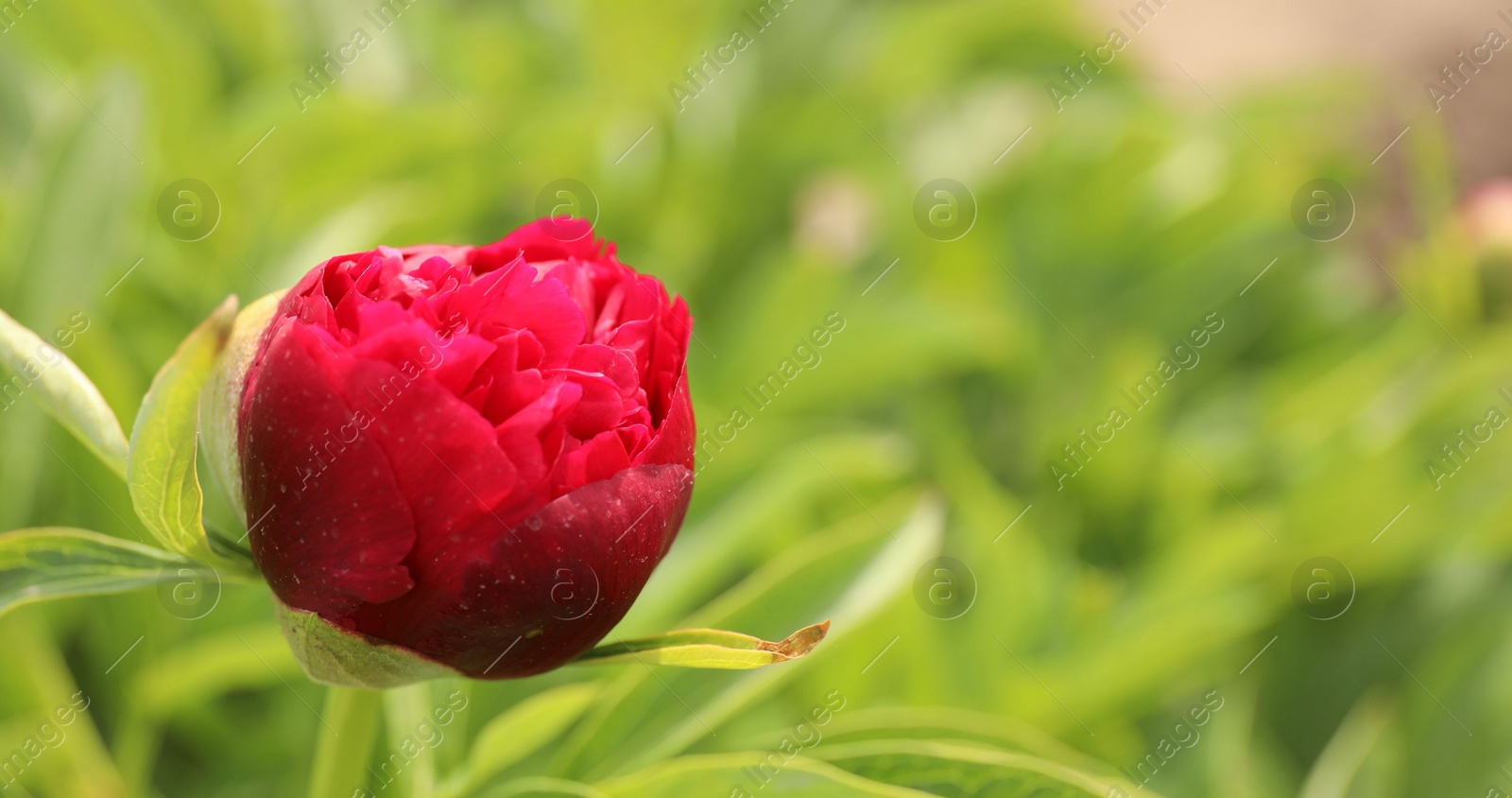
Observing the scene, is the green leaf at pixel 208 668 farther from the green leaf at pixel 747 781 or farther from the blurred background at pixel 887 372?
the green leaf at pixel 747 781

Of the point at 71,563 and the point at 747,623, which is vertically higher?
the point at 71,563

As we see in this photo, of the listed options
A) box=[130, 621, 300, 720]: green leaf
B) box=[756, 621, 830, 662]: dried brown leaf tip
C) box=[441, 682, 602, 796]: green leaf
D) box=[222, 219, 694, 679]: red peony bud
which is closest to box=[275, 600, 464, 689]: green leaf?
box=[222, 219, 694, 679]: red peony bud

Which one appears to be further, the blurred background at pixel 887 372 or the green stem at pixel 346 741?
the blurred background at pixel 887 372

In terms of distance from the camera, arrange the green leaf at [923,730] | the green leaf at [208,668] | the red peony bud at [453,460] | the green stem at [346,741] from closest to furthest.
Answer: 1. the red peony bud at [453,460]
2. the green stem at [346,741]
3. the green leaf at [923,730]
4. the green leaf at [208,668]

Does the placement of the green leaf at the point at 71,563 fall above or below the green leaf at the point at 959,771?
above

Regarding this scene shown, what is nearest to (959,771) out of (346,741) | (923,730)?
(923,730)

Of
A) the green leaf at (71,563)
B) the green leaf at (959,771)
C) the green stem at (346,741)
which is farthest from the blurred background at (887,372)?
the green leaf at (71,563)

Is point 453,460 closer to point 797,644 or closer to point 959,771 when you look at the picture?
point 797,644
